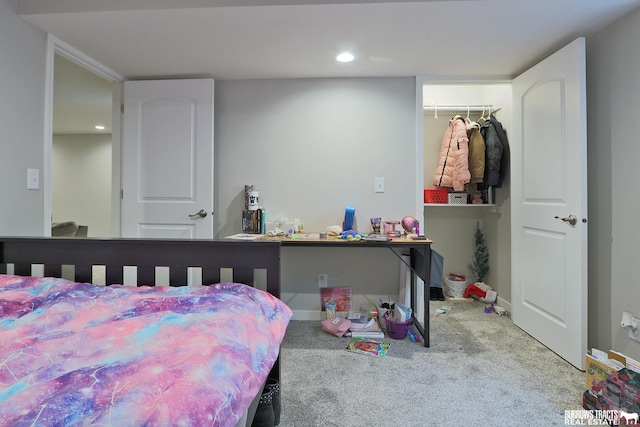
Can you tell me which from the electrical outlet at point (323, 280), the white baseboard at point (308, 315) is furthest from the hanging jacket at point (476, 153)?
the white baseboard at point (308, 315)

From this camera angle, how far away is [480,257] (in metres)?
3.08

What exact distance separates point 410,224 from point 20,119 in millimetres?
2534

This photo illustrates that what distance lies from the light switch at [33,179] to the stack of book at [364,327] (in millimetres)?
2225

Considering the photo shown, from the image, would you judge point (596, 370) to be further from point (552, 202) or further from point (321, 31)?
point (321, 31)

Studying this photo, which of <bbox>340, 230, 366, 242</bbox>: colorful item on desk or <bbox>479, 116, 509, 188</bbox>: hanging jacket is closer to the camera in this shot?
<bbox>340, 230, 366, 242</bbox>: colorful item on desk

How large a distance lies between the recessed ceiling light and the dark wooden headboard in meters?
1.53

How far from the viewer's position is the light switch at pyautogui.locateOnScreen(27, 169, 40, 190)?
1.78m

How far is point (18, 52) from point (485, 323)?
3611mm

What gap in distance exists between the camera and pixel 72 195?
5.49 m

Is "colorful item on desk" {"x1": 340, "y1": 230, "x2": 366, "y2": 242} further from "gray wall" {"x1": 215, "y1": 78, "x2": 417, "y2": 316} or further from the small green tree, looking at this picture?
the small green tree

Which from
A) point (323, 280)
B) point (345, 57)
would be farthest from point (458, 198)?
point (345, 57)

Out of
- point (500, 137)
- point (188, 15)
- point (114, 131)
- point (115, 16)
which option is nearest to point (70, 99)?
point (114, 131)

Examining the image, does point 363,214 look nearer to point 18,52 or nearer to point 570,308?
point 570,308

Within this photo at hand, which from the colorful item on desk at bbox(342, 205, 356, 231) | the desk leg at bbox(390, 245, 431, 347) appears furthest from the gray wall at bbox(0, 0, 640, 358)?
the desk leg at bbox(390, 245, 431, 347)
